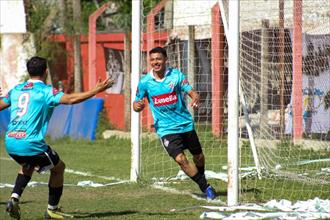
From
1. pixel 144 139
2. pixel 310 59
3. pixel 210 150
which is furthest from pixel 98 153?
pixel 310 59

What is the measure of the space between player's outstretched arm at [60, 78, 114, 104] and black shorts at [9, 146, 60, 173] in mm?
629

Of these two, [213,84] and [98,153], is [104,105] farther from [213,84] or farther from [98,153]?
[213,84]

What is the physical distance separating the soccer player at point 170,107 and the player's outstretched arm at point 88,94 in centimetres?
220

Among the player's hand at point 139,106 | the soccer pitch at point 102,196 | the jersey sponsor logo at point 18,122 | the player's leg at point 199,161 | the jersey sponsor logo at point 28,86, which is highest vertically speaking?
the jersey sponsor logo at point 28,86

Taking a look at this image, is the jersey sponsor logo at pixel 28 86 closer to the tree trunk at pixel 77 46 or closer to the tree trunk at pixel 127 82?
the tree trunk at pixel 127 82

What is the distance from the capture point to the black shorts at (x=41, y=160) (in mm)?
9453

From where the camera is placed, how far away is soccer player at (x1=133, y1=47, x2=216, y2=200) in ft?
37.1

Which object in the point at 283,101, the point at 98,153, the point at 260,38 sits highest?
the point at 260,38

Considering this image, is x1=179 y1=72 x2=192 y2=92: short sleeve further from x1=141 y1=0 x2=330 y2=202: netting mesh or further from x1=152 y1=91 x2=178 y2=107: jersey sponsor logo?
x1=141 y1=0 x2=330 y2=202: netting mesh

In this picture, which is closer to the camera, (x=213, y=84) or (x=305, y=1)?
(x=305, y=1)

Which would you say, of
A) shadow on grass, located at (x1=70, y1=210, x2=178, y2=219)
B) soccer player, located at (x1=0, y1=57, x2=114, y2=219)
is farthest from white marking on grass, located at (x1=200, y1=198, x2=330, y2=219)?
soccer player, located at (x1=0, y1=57, x2=114, y2=219)

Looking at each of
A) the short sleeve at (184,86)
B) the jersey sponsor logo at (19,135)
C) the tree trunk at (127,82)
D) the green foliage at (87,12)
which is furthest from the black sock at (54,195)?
the green foliage at (87,12)

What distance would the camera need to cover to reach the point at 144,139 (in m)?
15.8

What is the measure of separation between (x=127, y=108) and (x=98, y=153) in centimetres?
460
